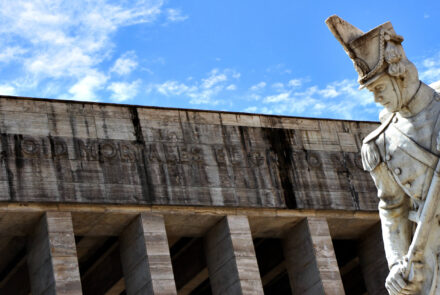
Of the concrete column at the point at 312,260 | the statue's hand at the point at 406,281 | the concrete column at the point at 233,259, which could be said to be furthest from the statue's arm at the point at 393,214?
the concrete column at the point at 312,260

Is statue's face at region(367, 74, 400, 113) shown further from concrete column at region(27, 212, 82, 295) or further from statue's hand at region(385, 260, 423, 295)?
concrete column at region(27, 212, 82, 295)

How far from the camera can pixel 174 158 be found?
29547 millimetres

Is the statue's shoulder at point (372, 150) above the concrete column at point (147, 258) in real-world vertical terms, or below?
below

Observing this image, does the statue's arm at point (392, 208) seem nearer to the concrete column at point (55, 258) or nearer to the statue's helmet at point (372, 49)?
the statue's helmet at point (372, 49)

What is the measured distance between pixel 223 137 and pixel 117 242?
4.48 meters

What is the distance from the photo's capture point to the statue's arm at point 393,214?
8969 mm

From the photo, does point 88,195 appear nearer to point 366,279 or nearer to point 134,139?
point 134,139

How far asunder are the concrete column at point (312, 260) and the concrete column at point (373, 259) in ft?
7.11

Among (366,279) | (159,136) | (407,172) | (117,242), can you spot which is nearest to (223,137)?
(159,136)

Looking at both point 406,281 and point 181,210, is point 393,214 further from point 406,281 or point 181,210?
point 181,210

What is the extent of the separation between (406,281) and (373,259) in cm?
2469

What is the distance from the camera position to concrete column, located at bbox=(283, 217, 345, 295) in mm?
30203

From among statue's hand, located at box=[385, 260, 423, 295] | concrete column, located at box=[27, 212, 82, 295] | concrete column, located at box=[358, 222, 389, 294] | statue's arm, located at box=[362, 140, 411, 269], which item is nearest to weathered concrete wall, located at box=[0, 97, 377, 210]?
concrete column, located at box=[27, 212, 82, 295]

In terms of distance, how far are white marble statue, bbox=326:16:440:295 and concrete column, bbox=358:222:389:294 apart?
2333cm
